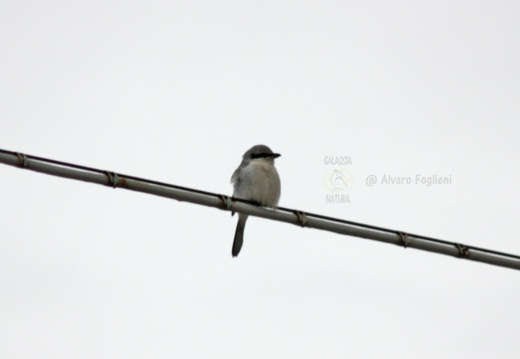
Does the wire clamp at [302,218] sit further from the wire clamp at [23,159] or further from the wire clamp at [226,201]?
the wire clamp at [23,159]

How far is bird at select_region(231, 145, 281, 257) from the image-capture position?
11.7 meters

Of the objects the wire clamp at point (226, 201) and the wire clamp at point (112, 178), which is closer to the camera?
the wire clamp at point (112, 178)

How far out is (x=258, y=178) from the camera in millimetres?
11719

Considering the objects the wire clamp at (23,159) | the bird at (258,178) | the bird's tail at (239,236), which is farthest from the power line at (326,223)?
the bird's tail at (239,236)

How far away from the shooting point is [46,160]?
6457mm

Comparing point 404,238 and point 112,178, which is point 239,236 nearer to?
point 404,238

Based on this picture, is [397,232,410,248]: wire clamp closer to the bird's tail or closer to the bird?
the bird

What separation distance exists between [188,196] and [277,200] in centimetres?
484

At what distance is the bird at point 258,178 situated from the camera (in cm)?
1168

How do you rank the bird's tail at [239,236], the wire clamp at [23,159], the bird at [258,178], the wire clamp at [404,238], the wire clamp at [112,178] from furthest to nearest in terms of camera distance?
the bird's tail at [239,236], the bird at [258,178], the wire clamp at [404,238], the wire clamp at [112,178], the wire clamp at [23,159]

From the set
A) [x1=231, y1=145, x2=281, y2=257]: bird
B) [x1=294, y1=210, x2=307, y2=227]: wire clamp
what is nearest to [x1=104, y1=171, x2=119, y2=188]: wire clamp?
[x1=294, y1=210, x2=307, y2=227]: wire clamp

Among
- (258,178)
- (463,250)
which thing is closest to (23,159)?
(463,250)

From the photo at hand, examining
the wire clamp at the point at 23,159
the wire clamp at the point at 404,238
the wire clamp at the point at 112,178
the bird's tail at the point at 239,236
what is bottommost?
the wire clamp at the point at 23,159

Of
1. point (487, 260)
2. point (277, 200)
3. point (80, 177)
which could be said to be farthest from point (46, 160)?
point (277, 200)
